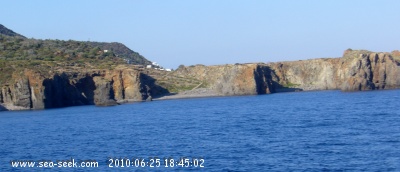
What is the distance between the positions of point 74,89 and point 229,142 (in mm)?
77095

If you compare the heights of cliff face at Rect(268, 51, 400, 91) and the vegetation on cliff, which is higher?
the vegetation on cliff

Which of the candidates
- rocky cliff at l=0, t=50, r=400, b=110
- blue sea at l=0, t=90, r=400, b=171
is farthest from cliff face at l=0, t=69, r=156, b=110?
blue sea at l=0, t=90, r=400, b=171

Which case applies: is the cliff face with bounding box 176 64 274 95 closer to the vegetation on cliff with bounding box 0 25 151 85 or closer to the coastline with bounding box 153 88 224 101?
the coastline with bounding box 153 88 224 101

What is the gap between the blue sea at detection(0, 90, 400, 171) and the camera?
35.5 m

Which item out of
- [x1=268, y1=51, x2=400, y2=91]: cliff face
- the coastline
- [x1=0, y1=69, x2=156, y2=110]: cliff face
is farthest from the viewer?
the coastline

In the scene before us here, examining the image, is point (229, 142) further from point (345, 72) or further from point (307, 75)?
point (307, 75)

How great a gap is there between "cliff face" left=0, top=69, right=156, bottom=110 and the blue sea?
124ft

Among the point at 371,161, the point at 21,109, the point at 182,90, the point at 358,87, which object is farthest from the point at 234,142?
the point at 182,90

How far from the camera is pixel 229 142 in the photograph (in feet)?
146

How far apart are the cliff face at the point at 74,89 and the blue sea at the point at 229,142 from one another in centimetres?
3783

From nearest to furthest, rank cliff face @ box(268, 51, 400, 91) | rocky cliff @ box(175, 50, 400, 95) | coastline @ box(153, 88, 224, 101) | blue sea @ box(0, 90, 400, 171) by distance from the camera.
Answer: blue sea @ box(0, 90, 400, 171)
cliff face @ box(268, 51, 400, 91)
rocky cliff @ box(175, 50, 400, 95)
coastline @ box(153, 88, 224, 101)

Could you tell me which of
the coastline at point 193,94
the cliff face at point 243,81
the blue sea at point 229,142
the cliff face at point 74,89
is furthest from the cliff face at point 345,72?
the blue sea at point 229,142

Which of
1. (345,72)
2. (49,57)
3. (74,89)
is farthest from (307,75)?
(74,89)

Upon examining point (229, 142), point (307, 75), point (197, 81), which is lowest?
point (229, 142)
